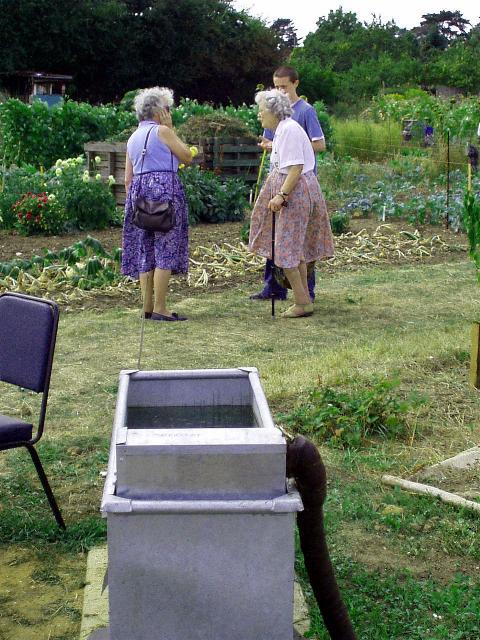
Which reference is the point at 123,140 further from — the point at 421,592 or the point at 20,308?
the point at 421,592

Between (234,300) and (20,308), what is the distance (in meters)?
4.70

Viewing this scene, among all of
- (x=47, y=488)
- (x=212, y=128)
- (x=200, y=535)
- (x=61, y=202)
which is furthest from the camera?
(x=212, y=128)

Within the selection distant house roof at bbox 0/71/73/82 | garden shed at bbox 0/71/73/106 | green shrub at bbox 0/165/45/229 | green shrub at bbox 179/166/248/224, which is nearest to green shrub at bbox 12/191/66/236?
green shrub at bbox 0/165/45/229

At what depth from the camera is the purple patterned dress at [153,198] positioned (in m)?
7.19

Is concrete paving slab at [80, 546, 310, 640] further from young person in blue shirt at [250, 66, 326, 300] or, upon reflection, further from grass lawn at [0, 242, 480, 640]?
young person in blue shirt at [250, 66, 326, 300]

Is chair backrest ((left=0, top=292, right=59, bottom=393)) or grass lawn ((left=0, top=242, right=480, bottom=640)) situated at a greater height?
chair backrest ((left=0, top=292, right=59, bottom=393))

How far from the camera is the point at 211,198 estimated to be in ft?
42.4

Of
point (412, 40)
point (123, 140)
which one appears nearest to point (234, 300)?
point (123, 140)

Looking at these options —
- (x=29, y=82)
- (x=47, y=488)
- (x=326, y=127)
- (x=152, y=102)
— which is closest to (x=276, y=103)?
(x=152, y=102)

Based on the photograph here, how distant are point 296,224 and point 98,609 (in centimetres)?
458

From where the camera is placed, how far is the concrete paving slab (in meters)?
3.13

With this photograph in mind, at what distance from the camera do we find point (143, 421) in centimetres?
325

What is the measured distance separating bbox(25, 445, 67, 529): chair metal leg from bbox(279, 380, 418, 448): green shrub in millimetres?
1500

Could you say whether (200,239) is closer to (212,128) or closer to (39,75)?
(212,128)
